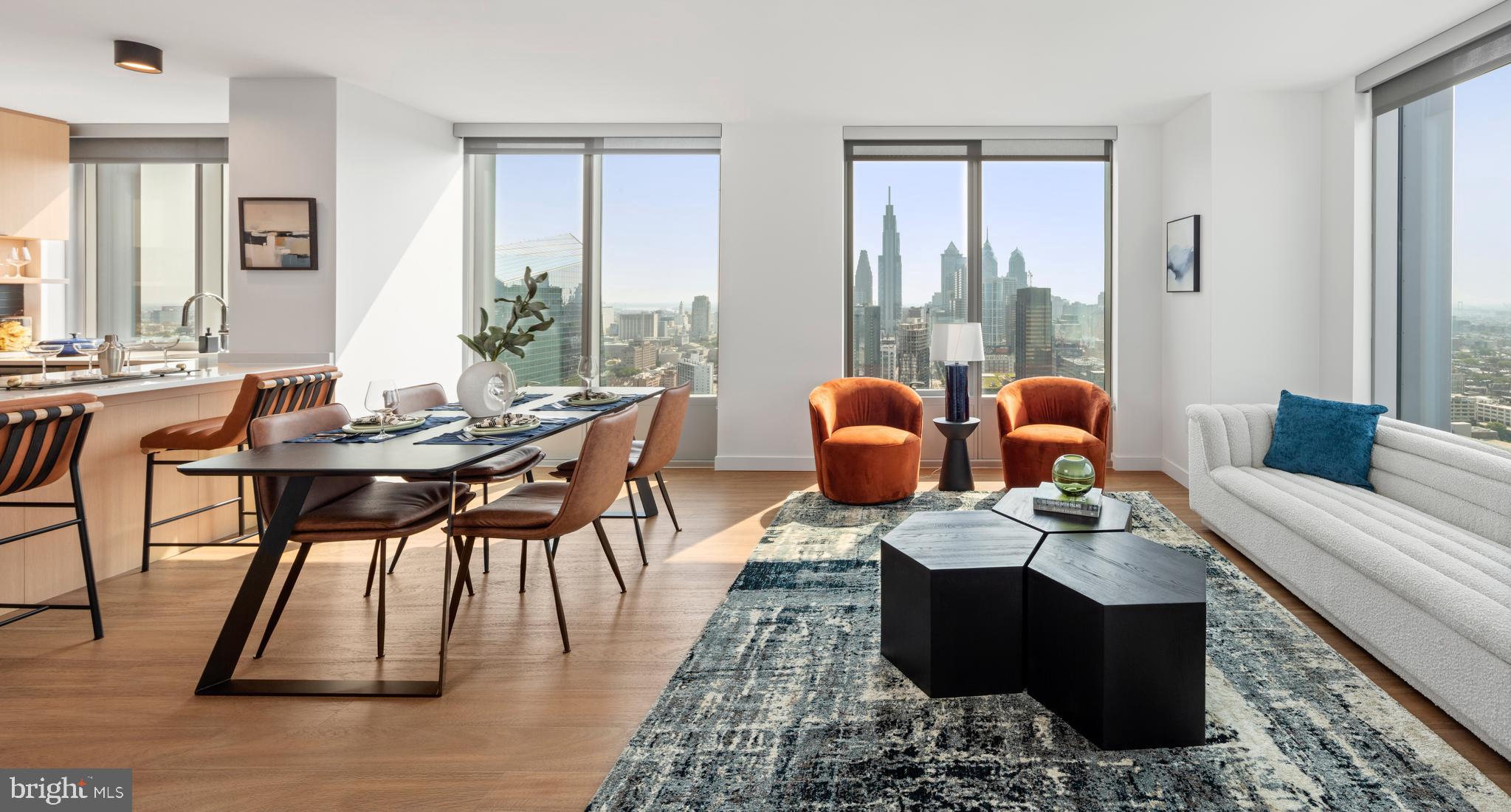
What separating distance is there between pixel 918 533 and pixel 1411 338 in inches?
160

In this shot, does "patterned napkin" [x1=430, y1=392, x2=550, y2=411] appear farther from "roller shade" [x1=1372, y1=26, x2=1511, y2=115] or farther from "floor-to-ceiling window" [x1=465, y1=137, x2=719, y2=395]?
"roller shade" [x1=1372, y1=26, x2=1511, y2=115]

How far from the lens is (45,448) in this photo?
2.99 m

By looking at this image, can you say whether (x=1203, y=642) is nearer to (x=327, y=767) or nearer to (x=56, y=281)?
(x=327, y=767)

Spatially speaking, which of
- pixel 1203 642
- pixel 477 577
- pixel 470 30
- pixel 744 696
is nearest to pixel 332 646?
pixel 477 577

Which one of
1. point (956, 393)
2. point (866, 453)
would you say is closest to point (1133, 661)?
point (866, 453)

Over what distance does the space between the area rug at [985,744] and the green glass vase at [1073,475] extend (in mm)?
707

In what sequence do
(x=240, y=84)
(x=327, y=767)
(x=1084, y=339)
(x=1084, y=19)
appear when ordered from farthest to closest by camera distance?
(x=1084, y=339) → (x=240, y=84) → (x=1084, y=19) → (x=327, y=767)

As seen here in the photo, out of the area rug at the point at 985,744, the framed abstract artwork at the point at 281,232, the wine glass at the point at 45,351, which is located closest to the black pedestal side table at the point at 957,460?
the area rug at the point at 985,744

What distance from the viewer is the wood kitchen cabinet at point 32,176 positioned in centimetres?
632

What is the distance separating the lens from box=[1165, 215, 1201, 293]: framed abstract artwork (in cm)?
597

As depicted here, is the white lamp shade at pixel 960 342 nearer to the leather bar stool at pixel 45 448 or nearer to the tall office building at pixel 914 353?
the tall office building at pixel 914 353

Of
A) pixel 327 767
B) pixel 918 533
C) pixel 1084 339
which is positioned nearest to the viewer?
pixel 327 767

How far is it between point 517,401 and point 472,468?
0.77 meters

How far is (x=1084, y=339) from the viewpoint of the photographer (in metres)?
7.10
